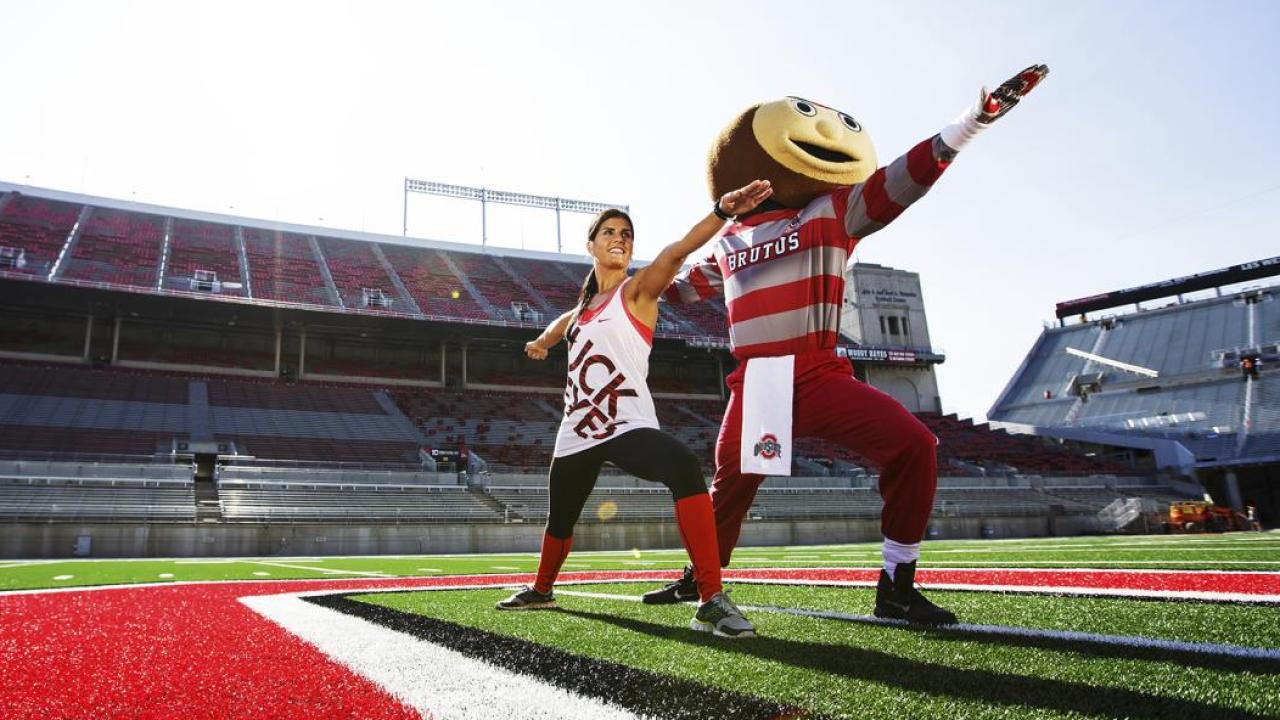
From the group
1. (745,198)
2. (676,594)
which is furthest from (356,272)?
(745,198)

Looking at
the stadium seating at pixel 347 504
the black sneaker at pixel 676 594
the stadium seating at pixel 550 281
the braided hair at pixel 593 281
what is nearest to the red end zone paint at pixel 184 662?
the black sneaker at pixel 676 594

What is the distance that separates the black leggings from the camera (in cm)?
292

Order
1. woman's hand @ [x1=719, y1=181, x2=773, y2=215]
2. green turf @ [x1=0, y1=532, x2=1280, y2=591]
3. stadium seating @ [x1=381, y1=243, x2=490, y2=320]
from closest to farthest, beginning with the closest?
1. woman's hand @ [x1=719, y1=181, x2=773, y2=215]
2. green turf @ [x1=0, y1=532, x2=1280, y2=591]
3. stadium seating @ [x1=381, y1=243, x2=490, y2=320]

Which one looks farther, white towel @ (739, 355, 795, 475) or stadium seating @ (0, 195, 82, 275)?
stadium seating @ (0, 195, 82, 275)

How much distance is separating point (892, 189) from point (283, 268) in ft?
104

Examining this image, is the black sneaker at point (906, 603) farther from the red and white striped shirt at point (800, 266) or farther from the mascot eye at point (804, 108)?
the mascot eye at point (804, 108)

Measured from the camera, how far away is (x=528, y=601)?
3.51 m

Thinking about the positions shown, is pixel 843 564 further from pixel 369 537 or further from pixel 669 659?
pixel 369 537

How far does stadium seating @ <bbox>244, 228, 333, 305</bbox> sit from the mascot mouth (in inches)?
1073

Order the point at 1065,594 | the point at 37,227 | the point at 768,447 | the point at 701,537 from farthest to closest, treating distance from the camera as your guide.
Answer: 1. the point at 37,227
2. the point at 1065,594
3. the point at 768,447
4. the point at 701,537

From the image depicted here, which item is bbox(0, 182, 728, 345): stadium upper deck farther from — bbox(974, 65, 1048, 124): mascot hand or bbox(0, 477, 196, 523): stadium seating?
bbox(974, 65, 1048, 124): mascot hand

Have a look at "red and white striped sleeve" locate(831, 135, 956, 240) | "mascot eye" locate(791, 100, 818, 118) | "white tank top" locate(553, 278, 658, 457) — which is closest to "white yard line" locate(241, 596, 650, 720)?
"white tank top" locate(553, 278, 658, 457)

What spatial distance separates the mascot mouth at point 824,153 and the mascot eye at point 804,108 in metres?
0.15

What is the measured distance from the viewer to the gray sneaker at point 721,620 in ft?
8.15
